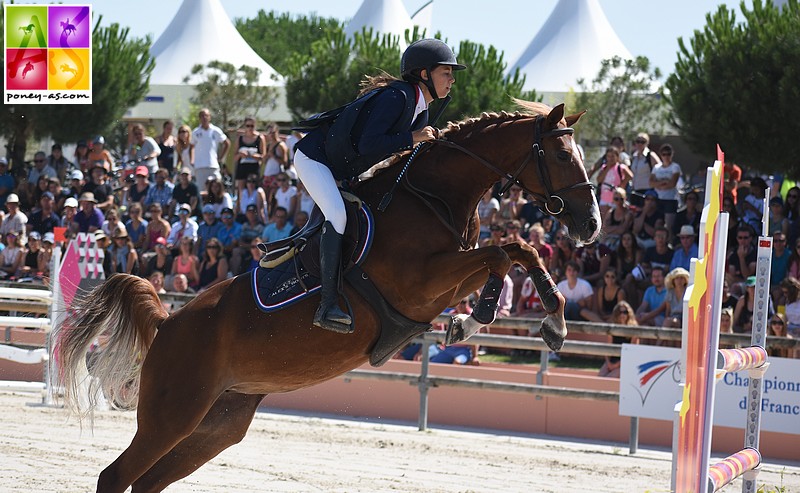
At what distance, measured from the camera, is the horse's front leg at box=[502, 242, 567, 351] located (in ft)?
15.8

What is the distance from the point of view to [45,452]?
797 cm

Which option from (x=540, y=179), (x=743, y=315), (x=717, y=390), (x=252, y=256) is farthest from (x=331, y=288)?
(x=252, y=256)

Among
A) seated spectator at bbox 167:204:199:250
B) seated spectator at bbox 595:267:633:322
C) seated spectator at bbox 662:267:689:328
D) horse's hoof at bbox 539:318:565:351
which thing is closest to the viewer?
horse's hoof at bbox 539:318:565:351

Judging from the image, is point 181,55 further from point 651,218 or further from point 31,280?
point 651,218

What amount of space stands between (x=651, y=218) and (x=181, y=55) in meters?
19.5

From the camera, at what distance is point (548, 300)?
15.9 feet

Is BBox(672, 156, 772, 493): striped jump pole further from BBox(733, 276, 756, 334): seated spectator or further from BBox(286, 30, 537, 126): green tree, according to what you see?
BBox(286, 30, 537, 126): green tree

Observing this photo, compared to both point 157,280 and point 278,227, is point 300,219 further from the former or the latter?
point 157,280

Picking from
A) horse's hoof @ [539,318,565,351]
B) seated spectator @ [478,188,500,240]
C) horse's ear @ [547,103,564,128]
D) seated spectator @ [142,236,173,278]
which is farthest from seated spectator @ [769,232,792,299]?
seated spectator @ [142,236,173,278]

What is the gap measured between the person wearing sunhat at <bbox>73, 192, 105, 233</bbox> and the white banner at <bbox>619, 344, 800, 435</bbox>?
347 inches

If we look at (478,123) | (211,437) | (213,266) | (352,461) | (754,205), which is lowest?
(352,461)

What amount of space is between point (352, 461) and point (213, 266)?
540cm

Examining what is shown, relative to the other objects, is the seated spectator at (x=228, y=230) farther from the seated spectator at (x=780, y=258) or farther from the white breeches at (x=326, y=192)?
the white breeches at (x=326, y=192)

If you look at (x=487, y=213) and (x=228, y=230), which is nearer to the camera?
(x=487, y=213)
